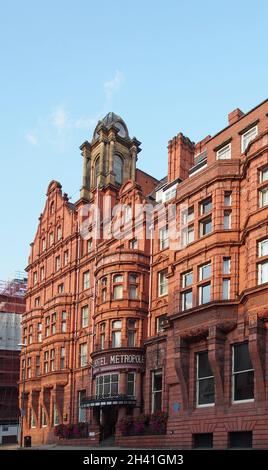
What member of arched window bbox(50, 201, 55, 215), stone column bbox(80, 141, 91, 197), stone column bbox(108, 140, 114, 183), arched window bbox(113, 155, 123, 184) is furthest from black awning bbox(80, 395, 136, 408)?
arched window bbox(50, 201, 55, 215)

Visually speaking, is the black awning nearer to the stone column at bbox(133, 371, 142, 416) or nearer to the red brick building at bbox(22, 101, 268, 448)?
the red brick building at bbox(22, 101, 268, 448)

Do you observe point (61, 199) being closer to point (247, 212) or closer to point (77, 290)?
point (77, 290)

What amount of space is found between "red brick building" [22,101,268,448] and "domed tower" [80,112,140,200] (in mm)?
150

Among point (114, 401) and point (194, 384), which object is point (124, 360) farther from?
point (194, 384)

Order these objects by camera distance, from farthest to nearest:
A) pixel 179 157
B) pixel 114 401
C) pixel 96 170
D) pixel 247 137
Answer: pixel 96 170 → pixel 179 157 → pixel 114 401 → pixel 247 137

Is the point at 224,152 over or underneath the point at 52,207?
underneath

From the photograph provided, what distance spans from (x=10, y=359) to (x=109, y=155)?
1495 inches

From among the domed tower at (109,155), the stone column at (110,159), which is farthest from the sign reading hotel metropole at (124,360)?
the stone column at (110,159)

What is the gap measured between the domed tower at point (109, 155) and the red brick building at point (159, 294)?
150 mm

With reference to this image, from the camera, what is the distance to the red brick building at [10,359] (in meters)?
85.3

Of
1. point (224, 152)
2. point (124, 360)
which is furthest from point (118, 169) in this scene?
point (224, 152)

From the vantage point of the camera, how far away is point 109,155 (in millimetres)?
64250

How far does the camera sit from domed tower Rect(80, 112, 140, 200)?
63.8m
